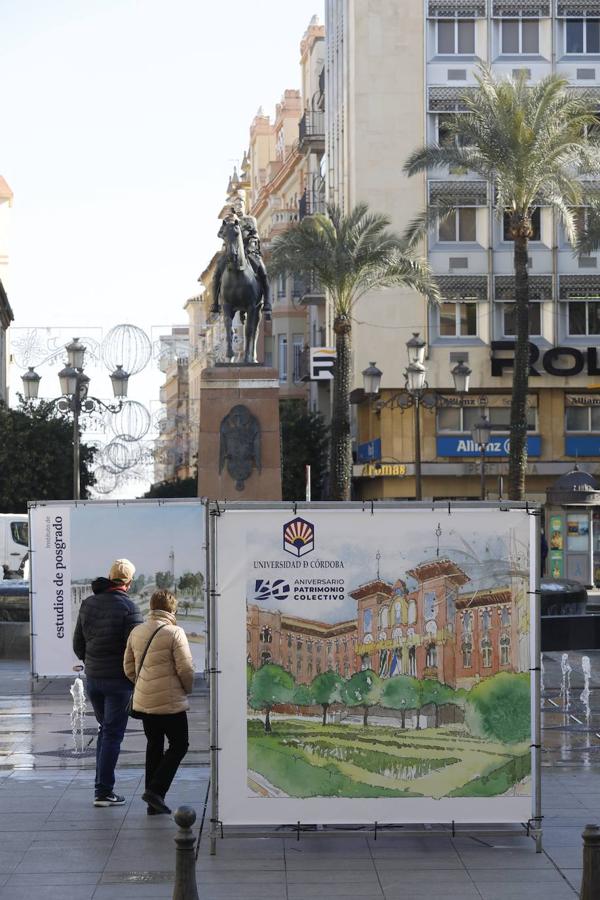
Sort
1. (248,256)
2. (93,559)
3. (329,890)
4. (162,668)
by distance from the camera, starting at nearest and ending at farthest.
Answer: (329,890), (162,668), (93,559), (248,256)

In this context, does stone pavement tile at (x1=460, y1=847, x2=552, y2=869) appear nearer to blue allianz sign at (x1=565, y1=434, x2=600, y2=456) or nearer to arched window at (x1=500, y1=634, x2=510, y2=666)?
arched window at (x1=500, y1=634, x2=510, y2=666)

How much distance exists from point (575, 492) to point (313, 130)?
37.5 metres

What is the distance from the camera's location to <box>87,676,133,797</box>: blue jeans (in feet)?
36.0

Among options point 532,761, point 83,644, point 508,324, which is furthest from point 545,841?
point 508,324

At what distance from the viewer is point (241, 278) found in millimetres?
30797

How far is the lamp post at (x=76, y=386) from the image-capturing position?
33219 mm

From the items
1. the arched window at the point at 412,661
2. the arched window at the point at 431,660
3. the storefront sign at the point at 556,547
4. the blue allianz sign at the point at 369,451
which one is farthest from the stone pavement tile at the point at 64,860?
the blue allianz sign at the point at 369,451

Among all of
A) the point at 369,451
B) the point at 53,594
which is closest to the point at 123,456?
the point at 369,451

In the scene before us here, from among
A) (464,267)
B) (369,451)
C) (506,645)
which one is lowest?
(506,645)

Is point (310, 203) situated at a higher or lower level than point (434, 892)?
higher

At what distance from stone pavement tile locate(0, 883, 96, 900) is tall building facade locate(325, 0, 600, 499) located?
1796 inches

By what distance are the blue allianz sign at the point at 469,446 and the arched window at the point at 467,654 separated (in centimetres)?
4534

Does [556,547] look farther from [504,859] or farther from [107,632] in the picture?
[504,859]

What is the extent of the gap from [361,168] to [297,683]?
4658cm
